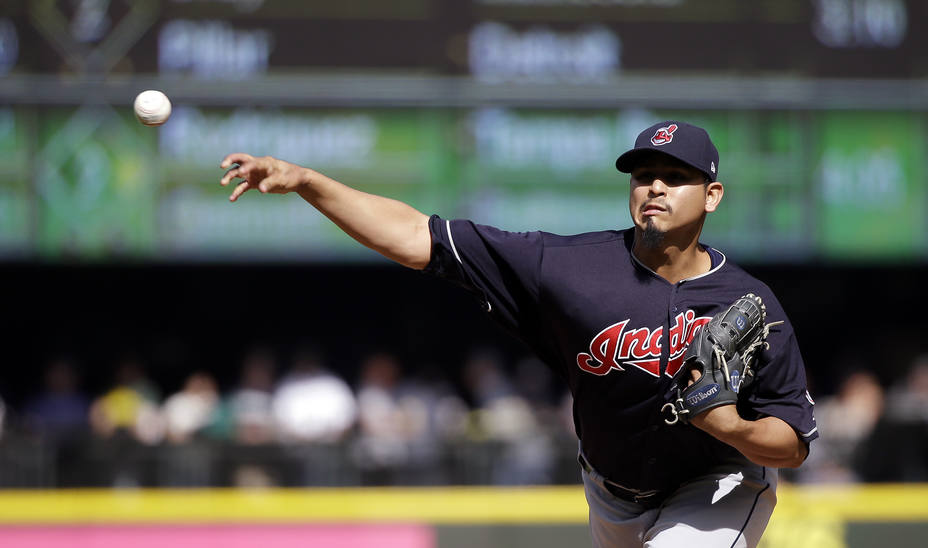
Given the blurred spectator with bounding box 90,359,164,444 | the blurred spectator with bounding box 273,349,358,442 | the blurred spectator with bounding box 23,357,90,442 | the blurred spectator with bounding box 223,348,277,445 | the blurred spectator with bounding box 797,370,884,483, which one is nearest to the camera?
the blurred spectator with bounding box 797,370,884,483

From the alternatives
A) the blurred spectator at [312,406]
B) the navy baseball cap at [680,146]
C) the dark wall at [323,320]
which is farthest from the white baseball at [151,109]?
the dark wall at [323,320]

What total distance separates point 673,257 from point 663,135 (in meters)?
0.34

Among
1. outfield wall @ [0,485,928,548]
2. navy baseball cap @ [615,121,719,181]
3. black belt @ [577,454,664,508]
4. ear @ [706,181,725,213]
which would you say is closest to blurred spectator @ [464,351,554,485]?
outfield wall @ [0,485,928,548]

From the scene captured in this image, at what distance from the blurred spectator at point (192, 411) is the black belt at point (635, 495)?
5056 mm

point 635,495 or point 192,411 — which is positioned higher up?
point 635,495

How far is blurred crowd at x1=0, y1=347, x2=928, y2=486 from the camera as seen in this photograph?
7.35m

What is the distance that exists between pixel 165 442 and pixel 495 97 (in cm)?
327

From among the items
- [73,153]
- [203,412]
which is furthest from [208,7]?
Result: [203,412]

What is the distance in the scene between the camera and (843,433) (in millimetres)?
7809

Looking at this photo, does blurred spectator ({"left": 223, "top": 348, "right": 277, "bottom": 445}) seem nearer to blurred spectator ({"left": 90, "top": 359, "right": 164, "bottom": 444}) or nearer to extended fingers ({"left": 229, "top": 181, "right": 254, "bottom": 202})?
blurred spectator ({"left": 90, "top": 359, "right": 164, "bottom": 444})

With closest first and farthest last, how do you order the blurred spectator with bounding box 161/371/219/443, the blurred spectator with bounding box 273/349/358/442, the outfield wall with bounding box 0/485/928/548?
the outfield wall with bounding box 0/485/928/548
the blurred spectator with bounding box 161/371/219/443
the blurred spectator with bounding box 273/349/358/442

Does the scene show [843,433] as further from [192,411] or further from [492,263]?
[492,263]

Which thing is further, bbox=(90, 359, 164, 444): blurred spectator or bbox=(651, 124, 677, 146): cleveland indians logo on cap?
bbox=(90, 359, 164, 444): blurred spectator

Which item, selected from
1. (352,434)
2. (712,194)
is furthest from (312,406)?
(712,194)
